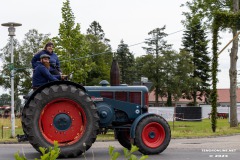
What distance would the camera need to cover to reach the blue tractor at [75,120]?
10.1 metres

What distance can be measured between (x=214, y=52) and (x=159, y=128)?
13.0m

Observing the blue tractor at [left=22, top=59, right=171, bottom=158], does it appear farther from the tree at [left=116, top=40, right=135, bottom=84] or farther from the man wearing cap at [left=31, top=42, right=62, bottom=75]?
the tree at [left=116, top=40, right=135, bottom=84]

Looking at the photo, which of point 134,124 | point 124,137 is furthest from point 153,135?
point 124,137

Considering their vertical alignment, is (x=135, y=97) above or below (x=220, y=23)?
below

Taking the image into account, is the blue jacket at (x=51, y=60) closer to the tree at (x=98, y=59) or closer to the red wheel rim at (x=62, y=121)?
the red wheel rim at (x=62, y=121)

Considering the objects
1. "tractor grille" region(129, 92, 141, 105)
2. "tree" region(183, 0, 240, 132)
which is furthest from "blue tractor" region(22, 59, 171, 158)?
"tree" region(183, 0, 240, 132)

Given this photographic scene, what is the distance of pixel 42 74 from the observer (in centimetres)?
1054

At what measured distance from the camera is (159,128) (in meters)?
11.4

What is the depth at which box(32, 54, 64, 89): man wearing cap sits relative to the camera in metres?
10.5

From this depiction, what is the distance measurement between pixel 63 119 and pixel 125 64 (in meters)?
87.2

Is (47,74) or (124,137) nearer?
(47,74)

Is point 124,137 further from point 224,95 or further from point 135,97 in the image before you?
point 224,95


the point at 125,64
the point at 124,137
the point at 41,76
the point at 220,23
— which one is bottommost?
the point at 124,137

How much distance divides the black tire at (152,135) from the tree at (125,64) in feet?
270
